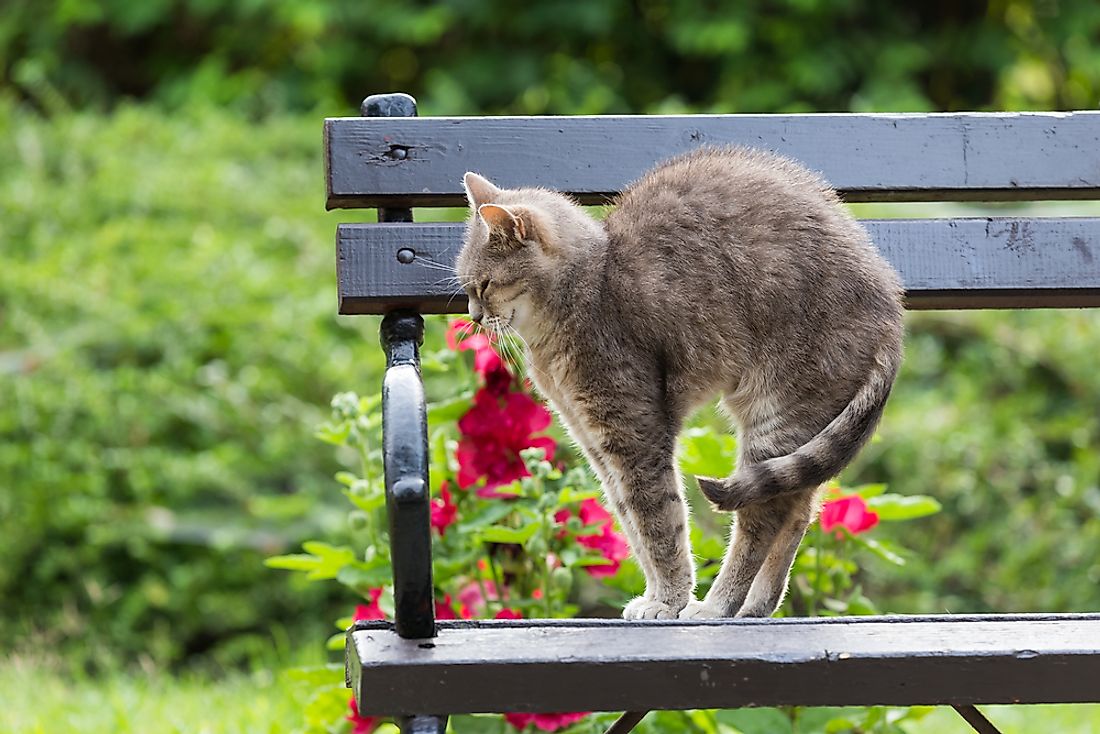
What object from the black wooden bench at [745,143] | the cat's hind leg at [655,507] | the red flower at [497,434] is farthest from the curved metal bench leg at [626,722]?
the red flower at [497,434]

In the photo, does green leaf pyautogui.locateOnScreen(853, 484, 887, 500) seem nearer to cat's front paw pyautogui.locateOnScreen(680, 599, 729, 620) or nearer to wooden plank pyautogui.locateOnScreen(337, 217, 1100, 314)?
wooden plank pyautogui.locateOnScreen(337, 217, 1100, 314)

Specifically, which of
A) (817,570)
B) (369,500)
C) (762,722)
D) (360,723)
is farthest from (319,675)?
(817,570)

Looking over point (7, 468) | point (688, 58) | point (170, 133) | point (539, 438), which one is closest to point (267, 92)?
point (170, 133)

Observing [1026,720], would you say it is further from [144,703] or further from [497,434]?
[144,703]

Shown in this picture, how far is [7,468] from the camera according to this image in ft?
13.8

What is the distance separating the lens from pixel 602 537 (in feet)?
8.30

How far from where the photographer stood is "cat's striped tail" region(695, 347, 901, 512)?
1832 millimetres

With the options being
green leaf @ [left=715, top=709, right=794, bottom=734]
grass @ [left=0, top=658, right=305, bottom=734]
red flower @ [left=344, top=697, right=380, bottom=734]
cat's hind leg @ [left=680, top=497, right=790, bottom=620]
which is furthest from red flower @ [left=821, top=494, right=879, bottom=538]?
grass @ [left=0, top=658, right=305, bottom=734]

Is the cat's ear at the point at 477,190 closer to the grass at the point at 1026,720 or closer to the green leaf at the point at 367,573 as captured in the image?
the green leaf at the point at 367,573

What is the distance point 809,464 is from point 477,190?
2.13 feet

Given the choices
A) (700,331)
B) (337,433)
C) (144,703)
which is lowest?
(144,703)

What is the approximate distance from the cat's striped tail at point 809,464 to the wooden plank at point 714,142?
1.89 feet

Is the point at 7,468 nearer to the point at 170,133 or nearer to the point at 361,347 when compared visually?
the point at 361,347

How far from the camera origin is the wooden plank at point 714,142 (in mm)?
2299
